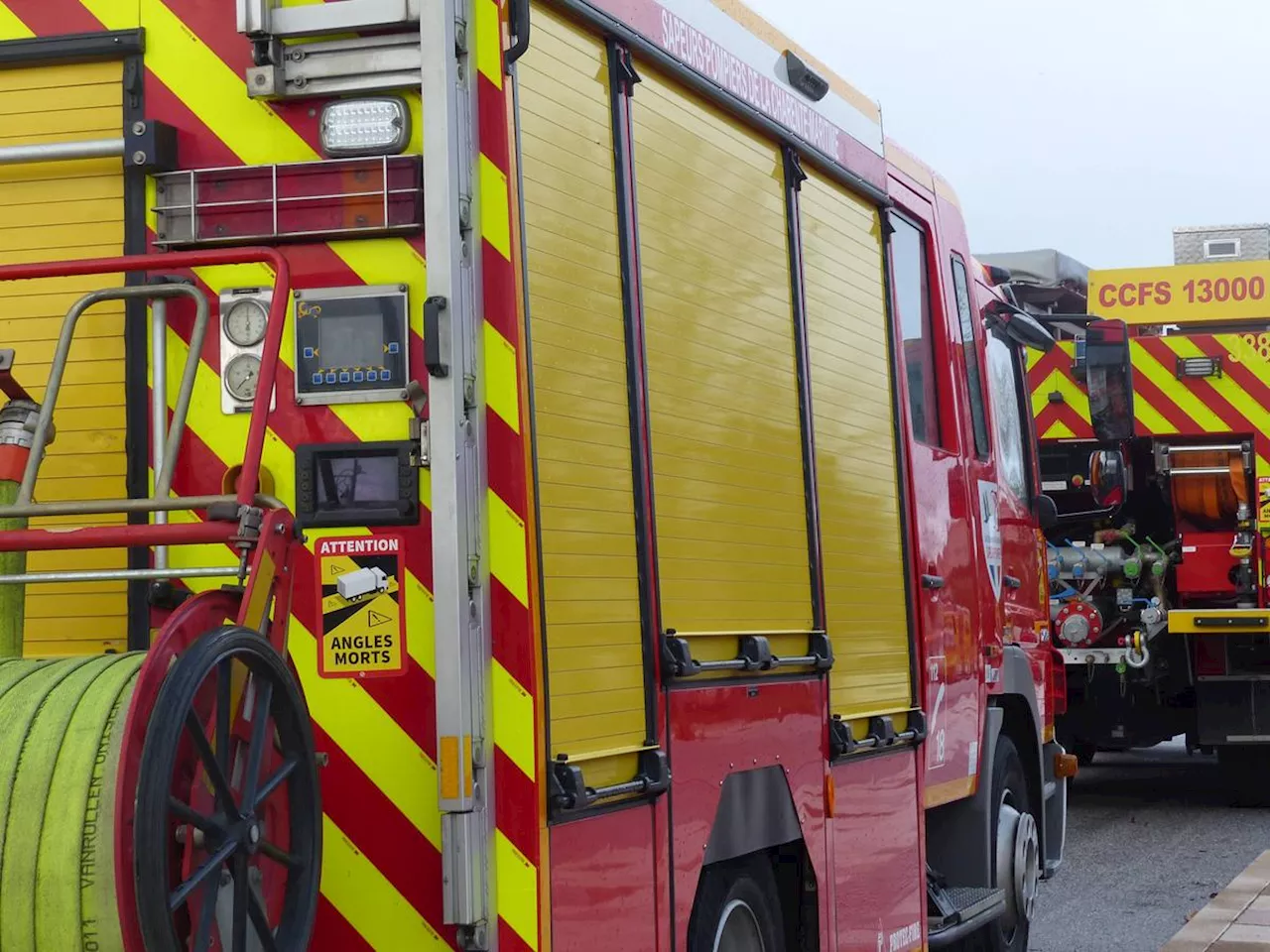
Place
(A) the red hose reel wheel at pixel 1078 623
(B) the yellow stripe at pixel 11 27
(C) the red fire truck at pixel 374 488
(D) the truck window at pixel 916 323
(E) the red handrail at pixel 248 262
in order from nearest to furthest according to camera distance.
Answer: (C) the red fire truck at pixel 374 488 < (E) the red handrail at pixel 248 262 < (B) the yellow stripe at pixel 11 27 < (D) the truck window at pixel 916 323 < (A) the red hose reel wheel at pixel 1078 623

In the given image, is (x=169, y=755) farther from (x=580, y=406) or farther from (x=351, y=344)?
(x=580, y=406)

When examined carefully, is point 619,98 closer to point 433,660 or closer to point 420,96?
point 420,96

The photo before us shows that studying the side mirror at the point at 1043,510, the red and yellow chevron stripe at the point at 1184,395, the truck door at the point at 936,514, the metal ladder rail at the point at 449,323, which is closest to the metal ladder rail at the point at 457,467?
the metal ladder rail at the point at 449,323

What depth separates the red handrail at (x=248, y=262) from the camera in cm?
374

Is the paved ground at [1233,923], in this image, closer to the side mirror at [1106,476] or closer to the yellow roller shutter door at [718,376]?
the side mirror at [1106,476]

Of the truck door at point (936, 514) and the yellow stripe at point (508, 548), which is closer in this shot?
the yellow stripe at point (508, 548)

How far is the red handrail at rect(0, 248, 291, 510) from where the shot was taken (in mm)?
3736

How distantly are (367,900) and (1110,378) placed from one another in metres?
5.01

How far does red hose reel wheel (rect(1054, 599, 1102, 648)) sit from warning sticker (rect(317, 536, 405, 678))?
32.7 feet

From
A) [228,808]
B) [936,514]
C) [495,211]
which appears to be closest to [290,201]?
[495,211]

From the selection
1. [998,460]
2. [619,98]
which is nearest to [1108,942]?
[998,460]

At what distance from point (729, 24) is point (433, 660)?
2.32 metres

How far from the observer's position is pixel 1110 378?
320 inches

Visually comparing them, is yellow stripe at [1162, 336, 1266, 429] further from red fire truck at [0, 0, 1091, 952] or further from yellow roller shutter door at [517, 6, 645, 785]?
yellow roller shutter door at [517, 6, 645, 785]
